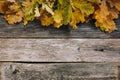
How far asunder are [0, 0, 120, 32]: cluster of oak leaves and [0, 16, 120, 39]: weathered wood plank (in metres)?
0.04

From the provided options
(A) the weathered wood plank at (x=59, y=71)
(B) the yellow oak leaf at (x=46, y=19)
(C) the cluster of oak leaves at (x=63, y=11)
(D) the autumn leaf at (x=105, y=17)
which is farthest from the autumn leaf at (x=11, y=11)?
(D) the autumn leaf at (x=105, y=17)

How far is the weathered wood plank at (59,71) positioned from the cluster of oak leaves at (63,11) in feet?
0.74

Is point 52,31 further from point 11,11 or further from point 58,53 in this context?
point 11,11

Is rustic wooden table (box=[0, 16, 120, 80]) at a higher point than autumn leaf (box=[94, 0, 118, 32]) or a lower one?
lower

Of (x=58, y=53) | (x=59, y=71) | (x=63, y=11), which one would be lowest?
(x=59, y=71)

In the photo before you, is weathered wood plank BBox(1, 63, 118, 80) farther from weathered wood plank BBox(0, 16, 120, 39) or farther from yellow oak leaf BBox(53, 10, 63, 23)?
yellow oak leaf BBox(53, 10, 63, 23)

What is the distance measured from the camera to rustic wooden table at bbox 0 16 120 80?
2.09 m

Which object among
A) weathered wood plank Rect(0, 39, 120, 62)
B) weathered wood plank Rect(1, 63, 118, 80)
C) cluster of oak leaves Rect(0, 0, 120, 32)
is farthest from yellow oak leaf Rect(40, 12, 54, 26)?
weathered wood plank Rect(1, 63, 118, 80)

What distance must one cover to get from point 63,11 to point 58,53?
0.82ft

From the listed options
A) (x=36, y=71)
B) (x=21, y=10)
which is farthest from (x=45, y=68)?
(x=21, y=10)

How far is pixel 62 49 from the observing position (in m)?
2.10

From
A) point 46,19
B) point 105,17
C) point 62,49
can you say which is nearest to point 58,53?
point 62,49

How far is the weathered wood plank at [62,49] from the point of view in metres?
2.09

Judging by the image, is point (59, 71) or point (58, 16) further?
point (59, 71)
